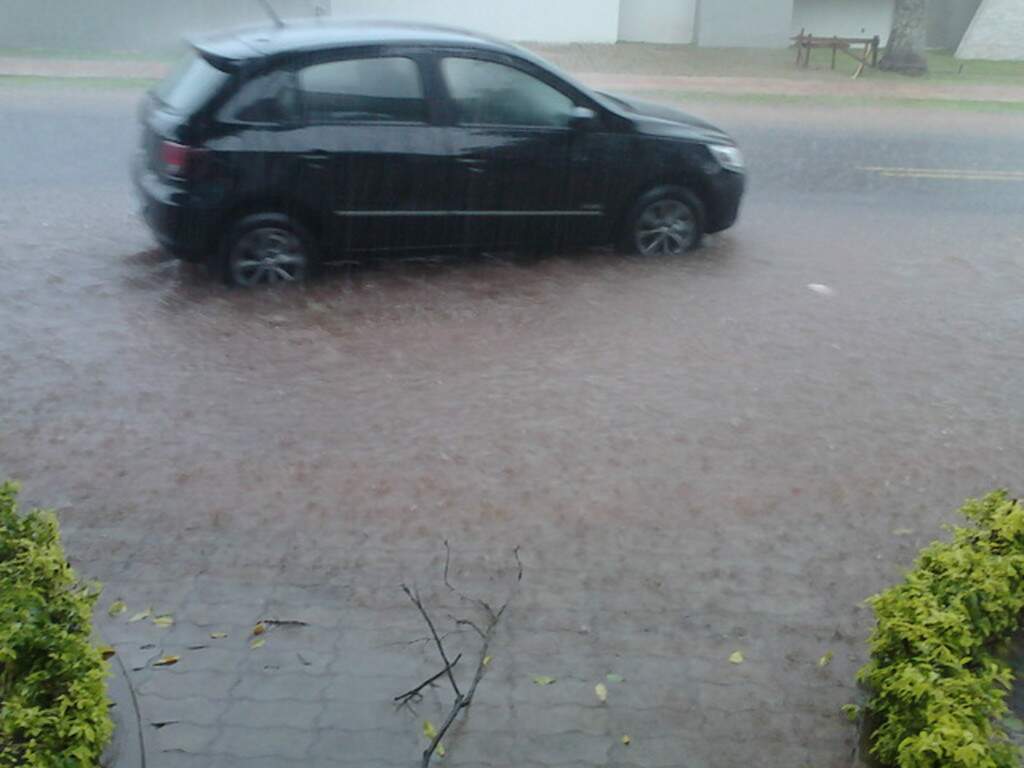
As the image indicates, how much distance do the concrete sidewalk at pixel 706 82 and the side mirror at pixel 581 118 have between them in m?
10.0

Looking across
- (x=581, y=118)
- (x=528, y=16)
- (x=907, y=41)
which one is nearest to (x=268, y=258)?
(x=581, y=118)

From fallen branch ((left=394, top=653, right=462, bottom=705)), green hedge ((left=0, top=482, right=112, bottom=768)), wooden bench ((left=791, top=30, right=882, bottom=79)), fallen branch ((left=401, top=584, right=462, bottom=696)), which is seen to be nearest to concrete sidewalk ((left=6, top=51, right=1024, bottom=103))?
wooden bench ((left=791, top=30, right=882, bottom=79))

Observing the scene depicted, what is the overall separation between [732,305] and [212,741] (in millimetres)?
5442

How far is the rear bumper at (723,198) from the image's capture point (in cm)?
920

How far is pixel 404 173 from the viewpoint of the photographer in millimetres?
8281

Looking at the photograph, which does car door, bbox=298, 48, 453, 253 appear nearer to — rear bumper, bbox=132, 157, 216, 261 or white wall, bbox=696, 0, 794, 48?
rear bumper, bbox=132, 157, 216, 261

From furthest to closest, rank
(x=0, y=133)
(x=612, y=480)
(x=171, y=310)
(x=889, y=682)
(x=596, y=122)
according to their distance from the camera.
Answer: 1. (x=0, y=133)
2. (x=596, y=122)
3. (x=171, y=310)
4. (x=612, y=480)
5. (x=889, y=682)

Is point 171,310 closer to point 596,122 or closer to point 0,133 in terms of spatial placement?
point 596,122

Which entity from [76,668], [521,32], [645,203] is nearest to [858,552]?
[76,668]

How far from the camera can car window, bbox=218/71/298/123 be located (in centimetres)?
788

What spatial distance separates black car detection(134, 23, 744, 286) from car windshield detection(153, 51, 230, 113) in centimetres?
1

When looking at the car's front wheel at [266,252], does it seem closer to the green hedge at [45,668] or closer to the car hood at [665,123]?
the car hood at [665,123]

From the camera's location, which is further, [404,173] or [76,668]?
[404,173]

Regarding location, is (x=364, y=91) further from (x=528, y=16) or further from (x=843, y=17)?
(x=843, y=17)
